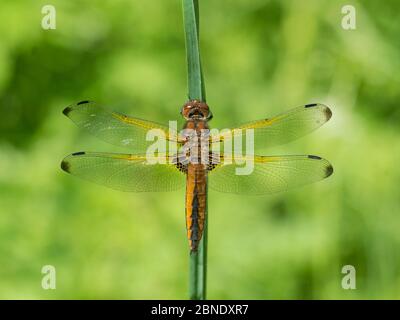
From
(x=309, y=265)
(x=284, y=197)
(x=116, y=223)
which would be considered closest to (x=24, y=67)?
(x=116, y=223)

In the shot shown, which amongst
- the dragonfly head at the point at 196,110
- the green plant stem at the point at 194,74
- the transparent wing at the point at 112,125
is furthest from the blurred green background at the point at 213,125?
the green plant stem at the point at 194,74

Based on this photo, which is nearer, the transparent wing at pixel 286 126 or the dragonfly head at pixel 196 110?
the dragonfly head at pixel 196 110

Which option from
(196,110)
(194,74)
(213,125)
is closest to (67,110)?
(196,110)

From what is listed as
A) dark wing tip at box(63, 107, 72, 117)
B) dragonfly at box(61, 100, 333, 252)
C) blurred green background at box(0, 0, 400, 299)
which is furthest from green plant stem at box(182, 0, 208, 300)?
blurred green background at box(0, 0, 400, 299)

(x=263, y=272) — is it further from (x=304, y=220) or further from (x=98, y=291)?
A: (x=98, y=291)

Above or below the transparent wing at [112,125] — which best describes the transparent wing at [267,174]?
below

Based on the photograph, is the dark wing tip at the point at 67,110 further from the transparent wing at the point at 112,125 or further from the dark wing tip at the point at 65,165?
the dark wing tip at the point at 65,165
